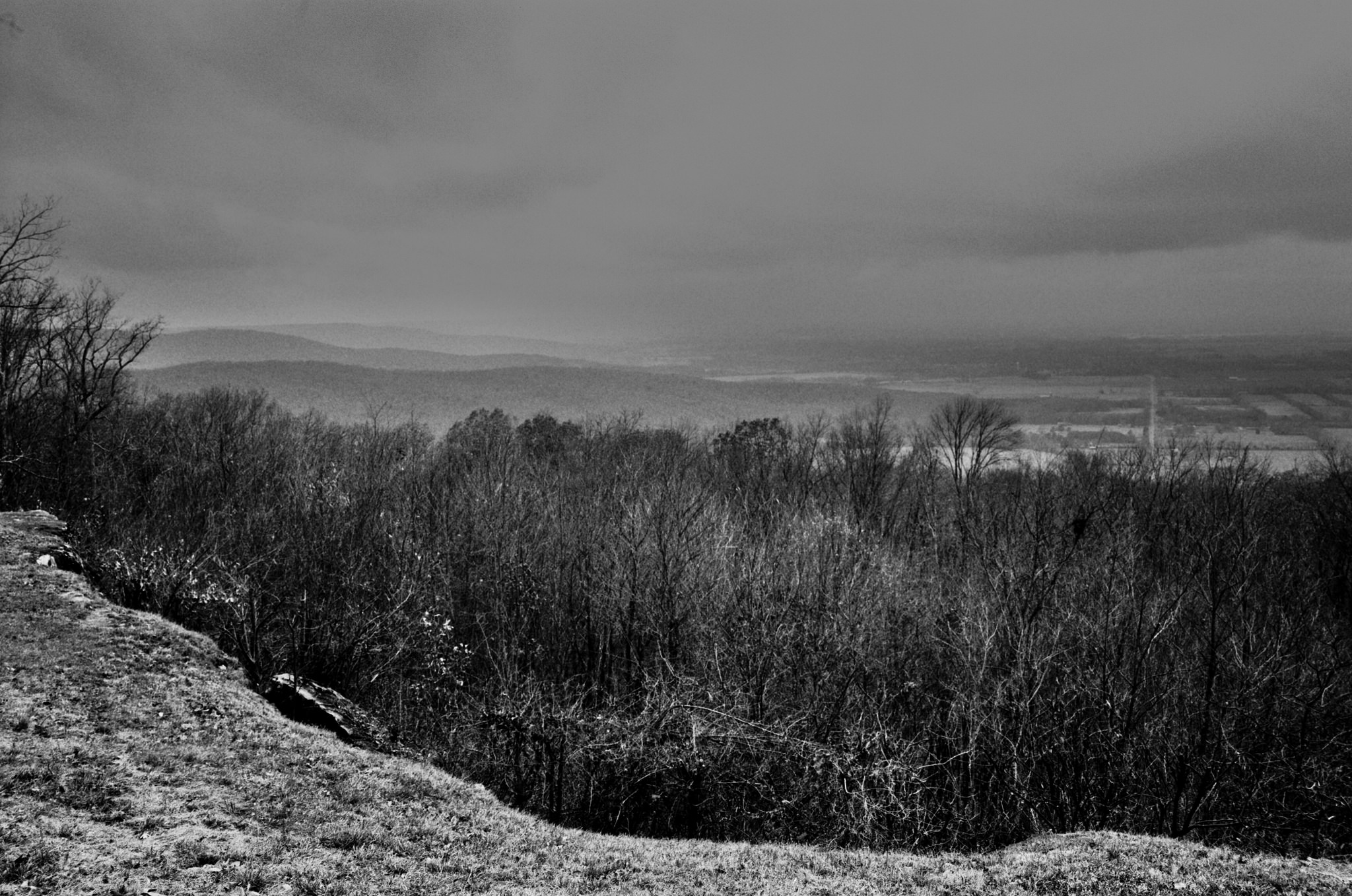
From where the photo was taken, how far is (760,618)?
26328 millimetres

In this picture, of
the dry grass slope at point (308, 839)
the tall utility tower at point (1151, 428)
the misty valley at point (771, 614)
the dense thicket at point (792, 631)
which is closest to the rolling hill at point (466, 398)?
the tall utility tower at point (1151, 428)

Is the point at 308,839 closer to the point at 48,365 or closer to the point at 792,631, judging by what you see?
the point at 792,631

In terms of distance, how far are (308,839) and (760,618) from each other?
17.5 m

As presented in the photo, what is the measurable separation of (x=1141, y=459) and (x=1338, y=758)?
31.2m

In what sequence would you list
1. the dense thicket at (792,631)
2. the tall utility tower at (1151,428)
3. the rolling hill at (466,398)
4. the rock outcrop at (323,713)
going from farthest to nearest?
the rolling hill at (466,398)
the tall utility tower at (1151,428)
the dense thicket at (792,631)
the rock outcrop at (323,713)

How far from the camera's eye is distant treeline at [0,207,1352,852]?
2053 cm

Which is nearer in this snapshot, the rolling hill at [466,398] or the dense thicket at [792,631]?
the dense thicket at [792,631]

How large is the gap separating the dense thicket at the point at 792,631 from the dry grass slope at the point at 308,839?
6199 mm

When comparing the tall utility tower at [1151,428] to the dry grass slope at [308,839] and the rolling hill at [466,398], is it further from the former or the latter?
the dry grass slope at [308,839]

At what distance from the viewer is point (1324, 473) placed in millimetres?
50812

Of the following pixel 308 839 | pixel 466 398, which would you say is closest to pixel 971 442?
pixel 308 839

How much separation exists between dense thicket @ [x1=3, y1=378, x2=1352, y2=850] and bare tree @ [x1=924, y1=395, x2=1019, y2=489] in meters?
9.16

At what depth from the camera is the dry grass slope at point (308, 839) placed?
974cm

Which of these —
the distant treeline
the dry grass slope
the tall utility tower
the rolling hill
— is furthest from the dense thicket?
the rolling hill
